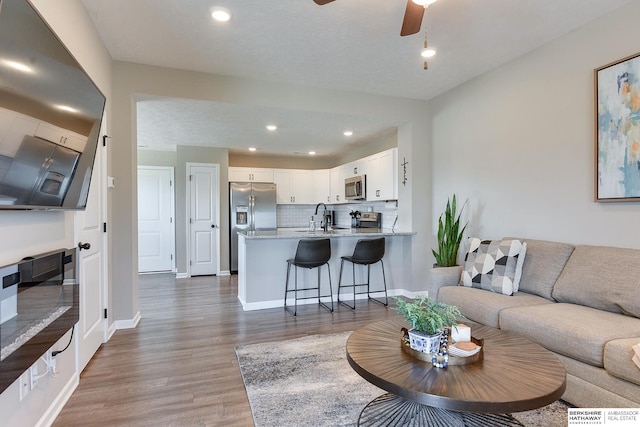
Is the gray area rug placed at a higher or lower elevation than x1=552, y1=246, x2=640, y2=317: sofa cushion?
lower

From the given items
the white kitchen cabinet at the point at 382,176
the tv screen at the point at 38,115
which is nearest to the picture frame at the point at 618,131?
the white kitchen cabinet at the point at 382,176

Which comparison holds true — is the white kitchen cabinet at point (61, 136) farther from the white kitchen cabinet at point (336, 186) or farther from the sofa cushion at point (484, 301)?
the white kitchen cabinet at point (336, 186)

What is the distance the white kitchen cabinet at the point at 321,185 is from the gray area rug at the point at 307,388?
4636 millimetres

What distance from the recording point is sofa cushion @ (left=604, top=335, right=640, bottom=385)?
1.66 m

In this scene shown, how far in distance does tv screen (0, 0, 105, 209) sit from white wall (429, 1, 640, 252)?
12.0 ft

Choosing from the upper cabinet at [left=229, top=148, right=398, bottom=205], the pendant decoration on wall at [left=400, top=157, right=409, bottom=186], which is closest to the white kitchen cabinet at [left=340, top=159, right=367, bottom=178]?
the upper cabinet at [left=229, top=148, right=398, bottom=205]

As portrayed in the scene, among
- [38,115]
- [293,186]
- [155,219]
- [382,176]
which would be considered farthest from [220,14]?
[155,219]

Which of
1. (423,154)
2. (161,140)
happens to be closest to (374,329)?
(423,154)

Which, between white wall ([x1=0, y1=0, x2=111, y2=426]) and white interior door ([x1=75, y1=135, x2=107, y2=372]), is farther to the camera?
white interior door ([x1=75, y1=135, x2=107, y2=372])

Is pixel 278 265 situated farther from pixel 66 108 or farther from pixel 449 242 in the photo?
pixel 66 108

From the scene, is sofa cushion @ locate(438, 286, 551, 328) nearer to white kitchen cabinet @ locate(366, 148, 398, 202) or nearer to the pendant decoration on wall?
the pendant decoration on wall

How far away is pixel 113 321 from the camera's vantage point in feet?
11.1

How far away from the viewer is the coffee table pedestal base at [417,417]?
1.75 meters

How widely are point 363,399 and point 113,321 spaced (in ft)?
8.73
